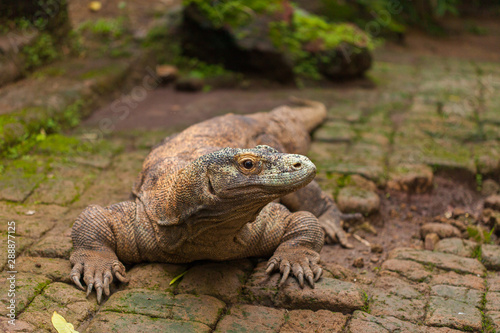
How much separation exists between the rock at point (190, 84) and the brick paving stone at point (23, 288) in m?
5.95

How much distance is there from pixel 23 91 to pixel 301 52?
16.1 feet

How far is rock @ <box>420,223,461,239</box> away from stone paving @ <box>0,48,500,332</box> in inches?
2.2

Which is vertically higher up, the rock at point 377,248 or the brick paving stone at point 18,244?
the brick paving stone at point 18,244

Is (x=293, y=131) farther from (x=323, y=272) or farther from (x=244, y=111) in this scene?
(x=323, y=272)

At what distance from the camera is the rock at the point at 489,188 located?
20.1 ft

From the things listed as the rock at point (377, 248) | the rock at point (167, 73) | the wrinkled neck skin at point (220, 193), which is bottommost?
the rock at point (167, 73)

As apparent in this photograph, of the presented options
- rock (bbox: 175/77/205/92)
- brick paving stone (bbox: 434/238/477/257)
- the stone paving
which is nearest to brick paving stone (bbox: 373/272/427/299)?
the stone paving

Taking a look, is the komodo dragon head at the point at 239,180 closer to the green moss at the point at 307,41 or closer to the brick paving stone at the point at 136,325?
the brick paving stone at the point at 136,325

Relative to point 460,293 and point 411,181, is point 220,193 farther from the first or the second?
point 411,181

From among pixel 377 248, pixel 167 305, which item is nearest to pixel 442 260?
pixel 377 248

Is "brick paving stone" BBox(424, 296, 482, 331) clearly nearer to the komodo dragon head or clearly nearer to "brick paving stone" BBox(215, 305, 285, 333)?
"brick paving stone" BBox(215, 305, 285, 333)

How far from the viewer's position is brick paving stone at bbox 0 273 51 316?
11.7ft

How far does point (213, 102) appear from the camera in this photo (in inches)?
344

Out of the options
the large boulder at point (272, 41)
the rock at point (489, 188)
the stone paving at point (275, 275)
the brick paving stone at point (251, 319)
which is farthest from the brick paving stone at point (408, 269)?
the large boulder at point (272, 41)
